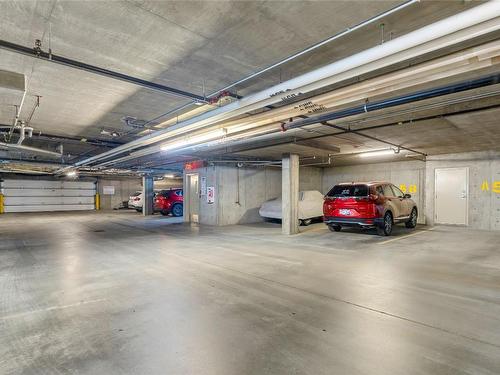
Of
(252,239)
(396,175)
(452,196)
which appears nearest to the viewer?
(252,239)

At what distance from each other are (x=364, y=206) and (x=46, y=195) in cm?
2025

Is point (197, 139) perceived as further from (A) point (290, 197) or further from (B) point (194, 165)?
(B) point (194, 165)

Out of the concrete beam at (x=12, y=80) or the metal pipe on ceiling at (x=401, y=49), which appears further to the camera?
the concrete beam at (x=12, y=80)

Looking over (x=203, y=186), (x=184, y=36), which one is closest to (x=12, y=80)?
(x=184, y=36)

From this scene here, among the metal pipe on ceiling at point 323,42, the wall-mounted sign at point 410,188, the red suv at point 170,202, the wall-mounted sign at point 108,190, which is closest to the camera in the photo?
the metal pipe on ceiling at point 323,42

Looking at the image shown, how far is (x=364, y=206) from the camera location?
23.6ft

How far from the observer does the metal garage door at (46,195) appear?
58.1 ft

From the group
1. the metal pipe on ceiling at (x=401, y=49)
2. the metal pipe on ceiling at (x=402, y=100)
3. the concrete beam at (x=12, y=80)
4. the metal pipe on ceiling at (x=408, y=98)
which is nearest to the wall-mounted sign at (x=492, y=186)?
the metal pipe on ceiling at (x=402, y=100)

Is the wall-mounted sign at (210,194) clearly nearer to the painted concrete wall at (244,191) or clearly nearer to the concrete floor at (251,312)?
the painted concrete wall at (244,191)

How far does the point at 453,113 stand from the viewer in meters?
5.04

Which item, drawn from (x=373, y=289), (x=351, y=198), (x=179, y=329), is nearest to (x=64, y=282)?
(x=179, y=329)

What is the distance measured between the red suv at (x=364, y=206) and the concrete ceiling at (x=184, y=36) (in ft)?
15.4

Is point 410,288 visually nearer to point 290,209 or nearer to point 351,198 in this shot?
point 351,198

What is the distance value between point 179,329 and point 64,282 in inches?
92.3
